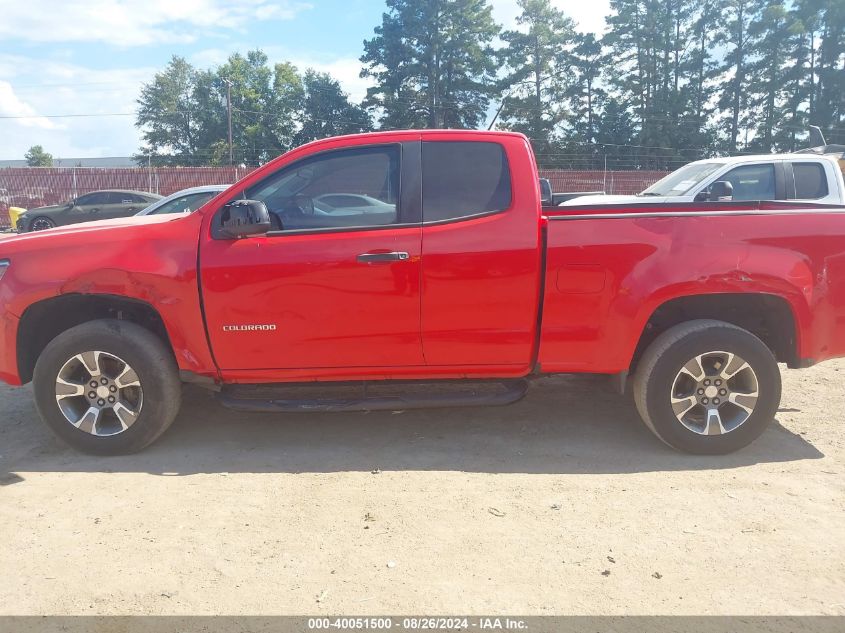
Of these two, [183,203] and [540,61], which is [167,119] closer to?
[540,61]

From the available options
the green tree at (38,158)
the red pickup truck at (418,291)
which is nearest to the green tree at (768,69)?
the red pickup truck at (418,291)

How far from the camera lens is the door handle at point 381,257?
12.5 ft

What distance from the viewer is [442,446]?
13.8 feet

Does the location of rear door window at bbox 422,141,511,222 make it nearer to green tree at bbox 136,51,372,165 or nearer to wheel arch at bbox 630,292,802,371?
wheel arch at bbox 630,292,802,371

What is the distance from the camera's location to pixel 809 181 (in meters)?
8.07

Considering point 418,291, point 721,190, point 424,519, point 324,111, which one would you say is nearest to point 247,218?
point 418,291

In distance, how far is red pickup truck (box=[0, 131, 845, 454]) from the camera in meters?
3.81

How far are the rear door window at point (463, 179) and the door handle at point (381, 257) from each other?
28 centimetres

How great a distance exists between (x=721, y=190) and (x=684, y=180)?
113 cm

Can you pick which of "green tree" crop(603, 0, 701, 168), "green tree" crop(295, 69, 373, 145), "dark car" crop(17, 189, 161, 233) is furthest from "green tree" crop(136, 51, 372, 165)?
"dark car" crop(17, 189, 161, 233)
